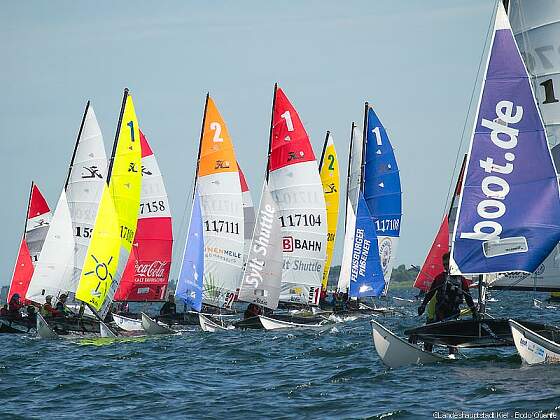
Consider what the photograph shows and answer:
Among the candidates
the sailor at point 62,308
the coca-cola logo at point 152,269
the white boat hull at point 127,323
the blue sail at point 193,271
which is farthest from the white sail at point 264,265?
the coca-cola logo at point 152,269

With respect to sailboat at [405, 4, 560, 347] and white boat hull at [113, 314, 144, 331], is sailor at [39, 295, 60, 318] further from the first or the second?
sailboat at [405, 4, 560, 347]

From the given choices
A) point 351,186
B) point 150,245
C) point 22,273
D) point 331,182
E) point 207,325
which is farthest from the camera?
point 351,186

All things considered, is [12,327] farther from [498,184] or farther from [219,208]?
[498,184]

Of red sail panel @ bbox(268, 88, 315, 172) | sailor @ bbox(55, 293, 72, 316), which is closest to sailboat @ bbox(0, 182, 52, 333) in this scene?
sailor @ bbox(55, 293, 72, 316)

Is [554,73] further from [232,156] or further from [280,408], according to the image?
[232,156]

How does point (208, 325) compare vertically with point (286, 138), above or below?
below

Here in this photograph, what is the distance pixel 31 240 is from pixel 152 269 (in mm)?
7751

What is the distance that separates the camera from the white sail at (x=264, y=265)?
34.9 meters

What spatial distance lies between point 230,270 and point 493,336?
19606 millimetres

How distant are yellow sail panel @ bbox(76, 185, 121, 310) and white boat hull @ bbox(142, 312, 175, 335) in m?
1.68

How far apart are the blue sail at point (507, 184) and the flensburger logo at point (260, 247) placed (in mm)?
16141

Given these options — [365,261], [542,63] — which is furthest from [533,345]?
[365,261]

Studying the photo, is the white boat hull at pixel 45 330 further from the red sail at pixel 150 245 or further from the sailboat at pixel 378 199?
the sailboat at pixel 378 199

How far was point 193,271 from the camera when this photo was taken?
36062mm
